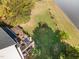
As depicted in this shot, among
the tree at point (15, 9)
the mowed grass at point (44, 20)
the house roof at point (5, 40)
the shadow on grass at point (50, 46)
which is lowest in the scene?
the shadow on grass at point (50, 46)

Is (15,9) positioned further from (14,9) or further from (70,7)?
(70,7)

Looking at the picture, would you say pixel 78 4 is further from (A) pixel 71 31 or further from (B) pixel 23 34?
(B) pixel 23 34

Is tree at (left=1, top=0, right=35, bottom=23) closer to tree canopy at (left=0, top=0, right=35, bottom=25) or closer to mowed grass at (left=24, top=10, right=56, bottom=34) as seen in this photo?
tree canopy at (left=0, top=0, right=35, bottom=25)

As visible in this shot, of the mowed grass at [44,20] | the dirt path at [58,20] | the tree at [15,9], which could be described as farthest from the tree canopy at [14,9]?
the mowed grass at [44,20]

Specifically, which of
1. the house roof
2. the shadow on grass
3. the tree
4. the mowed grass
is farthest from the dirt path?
the house roof

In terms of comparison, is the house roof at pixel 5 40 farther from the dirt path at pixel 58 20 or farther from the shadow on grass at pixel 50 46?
the dirt path at pixel 58 20

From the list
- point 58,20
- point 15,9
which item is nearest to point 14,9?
point 15,9
